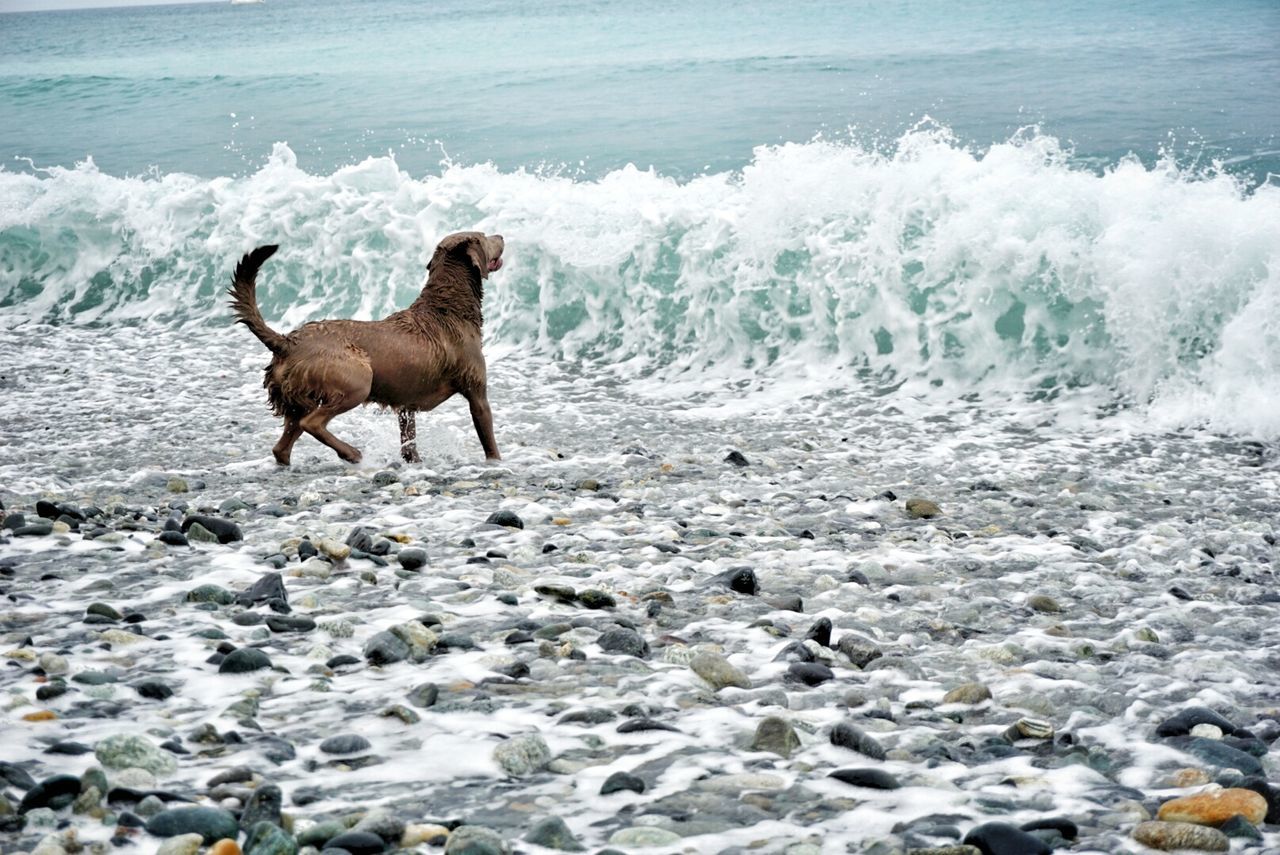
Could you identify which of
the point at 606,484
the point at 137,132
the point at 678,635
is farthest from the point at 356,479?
the point at 137,132

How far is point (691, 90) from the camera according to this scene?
26.3 meters

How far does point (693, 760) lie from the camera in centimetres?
308

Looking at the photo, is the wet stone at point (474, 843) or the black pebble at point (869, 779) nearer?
the wet stone at point (474, 843)

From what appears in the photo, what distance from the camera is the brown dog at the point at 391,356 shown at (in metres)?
6.77

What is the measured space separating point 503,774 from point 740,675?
98 cm

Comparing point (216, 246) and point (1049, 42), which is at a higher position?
point (1049, 42)

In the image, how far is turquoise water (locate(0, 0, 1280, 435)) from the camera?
31.0ft

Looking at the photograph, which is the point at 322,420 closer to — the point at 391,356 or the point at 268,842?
the point at 391,356

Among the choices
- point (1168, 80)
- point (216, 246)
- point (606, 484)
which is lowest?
point (606, 484)

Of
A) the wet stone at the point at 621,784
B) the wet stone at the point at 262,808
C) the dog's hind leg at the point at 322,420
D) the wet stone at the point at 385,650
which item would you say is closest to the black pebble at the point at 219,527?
the dog's hind leg at the point at 322,420

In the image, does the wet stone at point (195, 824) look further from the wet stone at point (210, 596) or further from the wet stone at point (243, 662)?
the wet stone at point (210, 596)

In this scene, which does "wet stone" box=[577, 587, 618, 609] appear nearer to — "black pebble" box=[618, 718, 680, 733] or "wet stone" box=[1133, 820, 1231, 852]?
"black pebble" box=[618, 718, 680, 733]

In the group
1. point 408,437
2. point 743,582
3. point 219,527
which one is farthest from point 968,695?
point 408,437

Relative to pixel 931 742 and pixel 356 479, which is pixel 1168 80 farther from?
pixel 931 742
